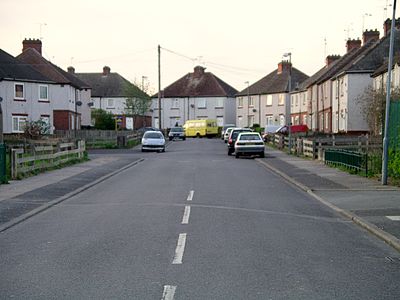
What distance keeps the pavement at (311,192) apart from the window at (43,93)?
101ft

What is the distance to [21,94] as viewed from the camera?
185 ft

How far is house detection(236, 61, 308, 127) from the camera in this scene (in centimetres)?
8419

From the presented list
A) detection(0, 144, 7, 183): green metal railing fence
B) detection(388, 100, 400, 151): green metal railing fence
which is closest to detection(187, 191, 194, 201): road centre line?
detection(0, 144, 7, 183): green metal railing fence

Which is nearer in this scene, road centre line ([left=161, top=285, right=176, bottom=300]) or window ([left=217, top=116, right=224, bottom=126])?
road centre line ([left=161, top=285, right=176, bottom=300])

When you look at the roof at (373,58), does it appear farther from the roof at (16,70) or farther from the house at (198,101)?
the house at (198,101)

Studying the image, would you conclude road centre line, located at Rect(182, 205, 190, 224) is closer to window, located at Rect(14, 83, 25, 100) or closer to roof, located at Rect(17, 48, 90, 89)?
window, located at Rect(14, 83, 25, 100)

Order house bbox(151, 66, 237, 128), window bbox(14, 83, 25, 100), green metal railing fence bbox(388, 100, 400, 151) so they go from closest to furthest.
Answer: green metal railing fence bbox(388, 100, 400, 151) → window bbox(14, 83, 25, 100) → house bbox(151, 66, 237, 128)

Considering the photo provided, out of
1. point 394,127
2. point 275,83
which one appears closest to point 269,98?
point 275,83

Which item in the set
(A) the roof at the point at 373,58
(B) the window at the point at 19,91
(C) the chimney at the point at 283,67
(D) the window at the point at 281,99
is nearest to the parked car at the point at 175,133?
(D) the window at the point at 281,99

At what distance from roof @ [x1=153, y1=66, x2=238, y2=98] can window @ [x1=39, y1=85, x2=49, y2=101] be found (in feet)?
131

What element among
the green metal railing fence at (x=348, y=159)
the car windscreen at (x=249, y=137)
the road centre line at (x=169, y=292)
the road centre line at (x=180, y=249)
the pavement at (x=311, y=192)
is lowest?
the pavement at (x=311, y=192)

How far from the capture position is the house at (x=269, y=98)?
8419cm

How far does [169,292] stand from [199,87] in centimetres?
9243

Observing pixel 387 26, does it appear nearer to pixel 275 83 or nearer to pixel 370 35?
pixel 370 35
